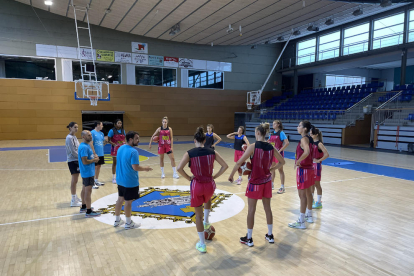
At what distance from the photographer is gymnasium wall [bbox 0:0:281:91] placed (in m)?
16.4

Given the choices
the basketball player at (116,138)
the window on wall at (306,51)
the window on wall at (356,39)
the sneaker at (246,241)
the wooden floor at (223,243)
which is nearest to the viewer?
the wooden floor at (223,243)

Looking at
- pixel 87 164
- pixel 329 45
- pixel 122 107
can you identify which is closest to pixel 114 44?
pixel 122 107

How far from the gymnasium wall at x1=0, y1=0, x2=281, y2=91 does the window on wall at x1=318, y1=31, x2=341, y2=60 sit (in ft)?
13.8

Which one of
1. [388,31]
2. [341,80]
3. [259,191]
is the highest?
[388,31]

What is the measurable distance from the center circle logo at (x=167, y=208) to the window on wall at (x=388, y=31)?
17603 millimetres

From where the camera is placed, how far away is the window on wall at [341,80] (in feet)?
85.9

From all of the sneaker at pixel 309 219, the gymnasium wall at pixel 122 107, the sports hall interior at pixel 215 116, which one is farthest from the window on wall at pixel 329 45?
the sneaker at pixel 309 219

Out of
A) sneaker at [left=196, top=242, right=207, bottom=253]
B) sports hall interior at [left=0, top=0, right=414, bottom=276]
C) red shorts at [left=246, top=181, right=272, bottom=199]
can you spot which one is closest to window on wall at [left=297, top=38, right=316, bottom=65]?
sports hall interior at [left=0, top=0, right=414, bottom=276]

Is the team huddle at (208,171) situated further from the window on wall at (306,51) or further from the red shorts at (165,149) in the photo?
the window on wall at (306,51)

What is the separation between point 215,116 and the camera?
2305 cm

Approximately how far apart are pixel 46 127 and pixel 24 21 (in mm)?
6758

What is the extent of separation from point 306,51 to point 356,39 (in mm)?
4318

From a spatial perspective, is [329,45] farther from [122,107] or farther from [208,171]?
[208,171]

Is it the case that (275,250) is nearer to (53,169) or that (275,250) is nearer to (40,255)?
(40,255)
